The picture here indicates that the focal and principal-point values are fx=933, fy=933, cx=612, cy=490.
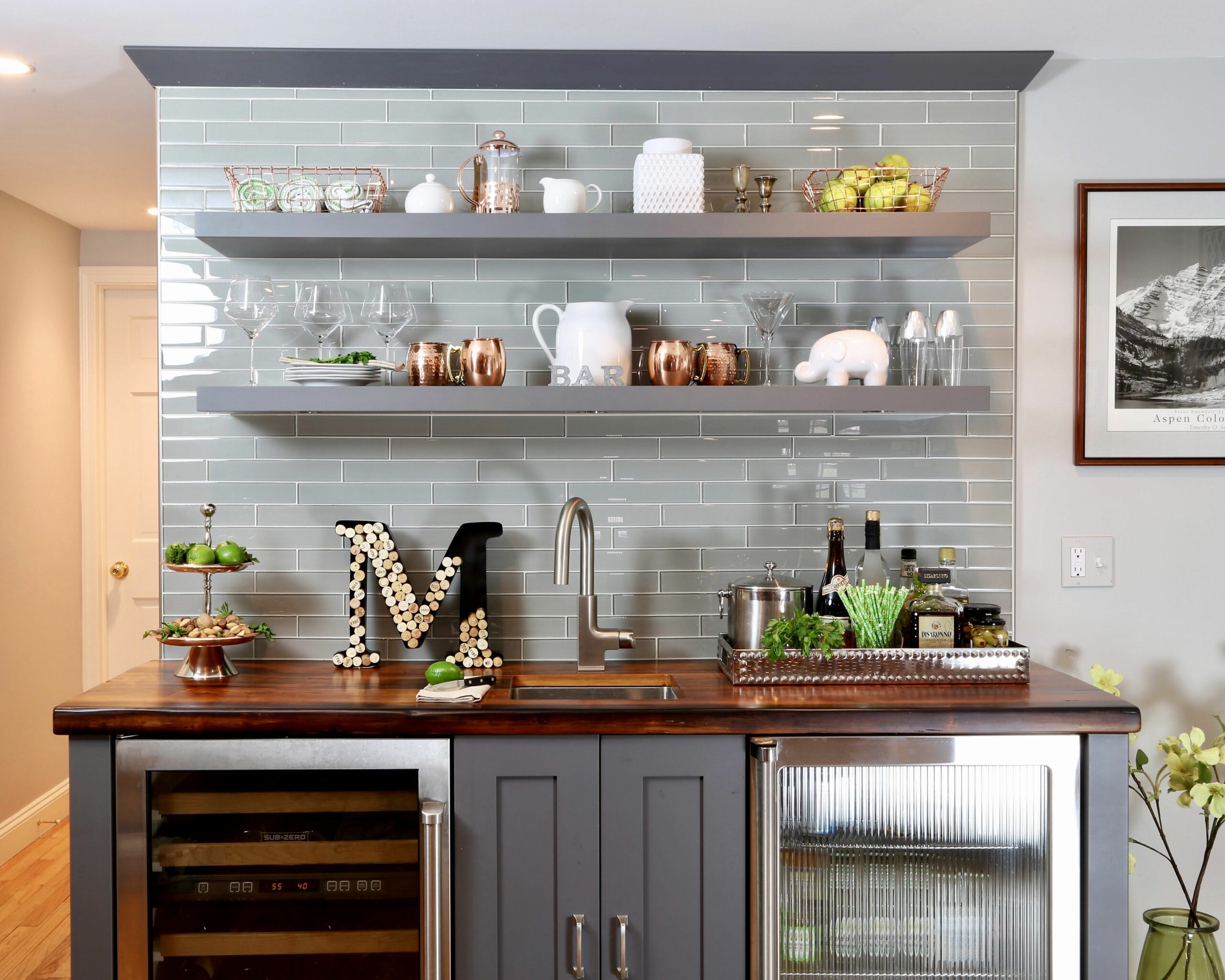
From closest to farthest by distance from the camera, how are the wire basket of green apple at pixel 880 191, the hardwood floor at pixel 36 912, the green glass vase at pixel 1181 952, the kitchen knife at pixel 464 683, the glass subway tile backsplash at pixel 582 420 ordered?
the kitchen knife at pixel 464 683 < the green glass vase at pixel 1181 952 < the wire basket of green apple at pixel 880 191 < the glass subway tile backsplash at pixel 582 420 < the hardwood floor at pixel 36 912

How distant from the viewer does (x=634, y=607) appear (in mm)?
2398

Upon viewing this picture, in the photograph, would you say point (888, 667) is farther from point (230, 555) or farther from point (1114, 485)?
point (230, 555)

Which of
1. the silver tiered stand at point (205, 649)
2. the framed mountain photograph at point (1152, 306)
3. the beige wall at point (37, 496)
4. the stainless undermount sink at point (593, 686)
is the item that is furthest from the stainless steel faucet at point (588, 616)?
the beige wall at point (37, 496)

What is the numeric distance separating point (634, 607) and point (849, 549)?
0.58m

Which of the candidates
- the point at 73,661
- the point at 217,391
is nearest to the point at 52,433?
the point at 73,661

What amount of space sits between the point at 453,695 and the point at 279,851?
457 millimetres

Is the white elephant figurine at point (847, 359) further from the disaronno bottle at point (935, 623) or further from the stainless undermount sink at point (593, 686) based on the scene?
the stainless undermount sink at point (593, 686)

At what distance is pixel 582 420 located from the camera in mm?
2391

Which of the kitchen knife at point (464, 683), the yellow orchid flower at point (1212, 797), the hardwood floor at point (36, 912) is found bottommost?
the hardwood floor at point (36, 912)

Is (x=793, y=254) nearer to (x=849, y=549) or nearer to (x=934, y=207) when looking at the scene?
(x=934, y=207)

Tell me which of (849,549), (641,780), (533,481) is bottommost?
(641,780)

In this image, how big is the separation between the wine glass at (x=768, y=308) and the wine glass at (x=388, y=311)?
831 mm

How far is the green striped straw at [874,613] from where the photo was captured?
2.12 meters

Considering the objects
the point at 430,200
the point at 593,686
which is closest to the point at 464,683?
the point at 593,686
